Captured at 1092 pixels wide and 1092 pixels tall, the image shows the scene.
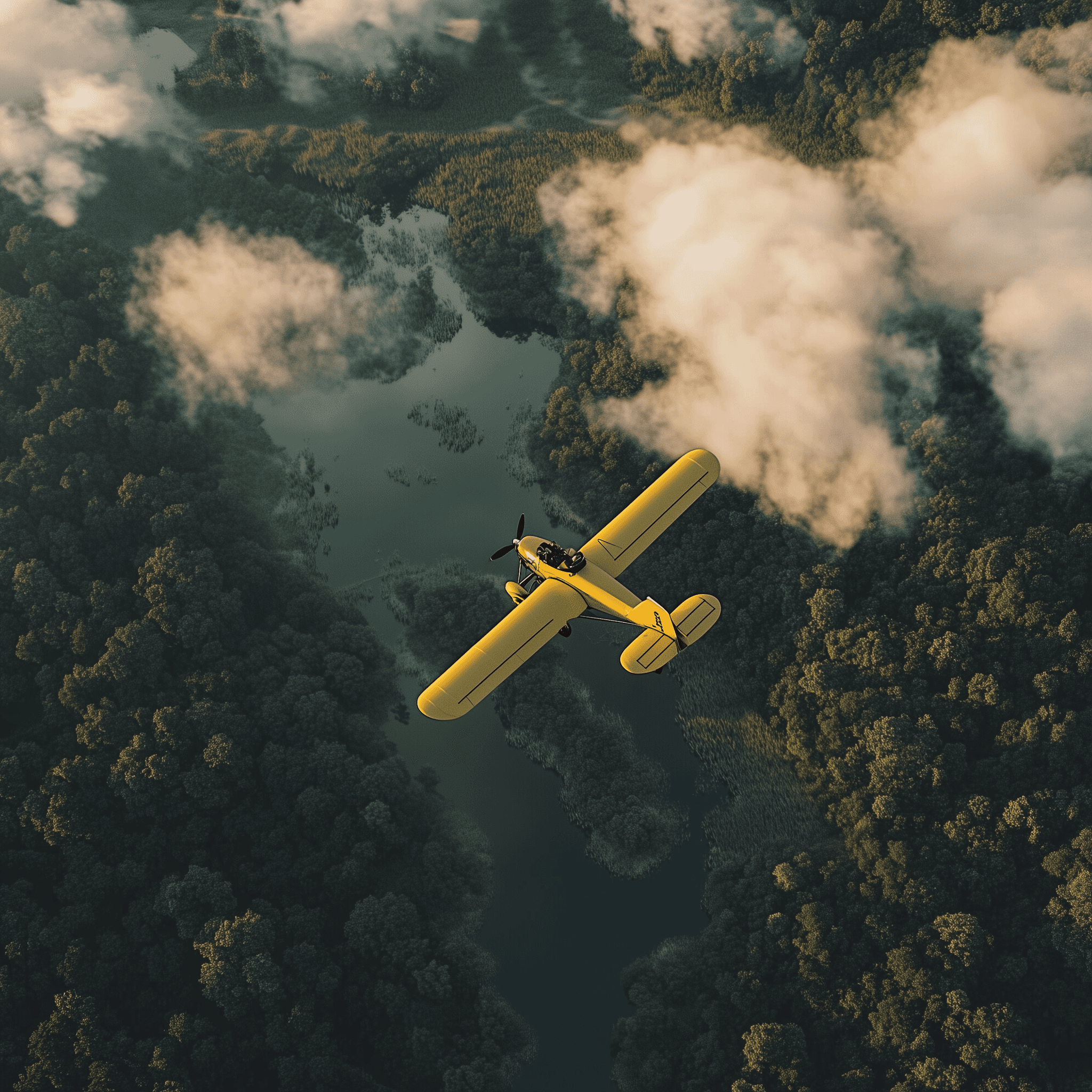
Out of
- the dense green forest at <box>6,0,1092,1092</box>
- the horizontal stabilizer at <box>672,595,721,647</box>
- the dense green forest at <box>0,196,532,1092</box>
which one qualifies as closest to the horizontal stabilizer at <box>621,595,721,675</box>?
the horizontal stabilizer at <box>672,595,721,647</box>

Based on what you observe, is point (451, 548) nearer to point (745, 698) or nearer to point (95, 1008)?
point (745, 698)

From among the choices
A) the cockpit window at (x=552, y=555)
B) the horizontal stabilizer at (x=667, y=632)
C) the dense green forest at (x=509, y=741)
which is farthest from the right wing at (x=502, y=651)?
the dense green forest at (x=509, y=741)

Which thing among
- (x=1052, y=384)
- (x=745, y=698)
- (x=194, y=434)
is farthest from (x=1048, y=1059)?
(x=194, y=434)

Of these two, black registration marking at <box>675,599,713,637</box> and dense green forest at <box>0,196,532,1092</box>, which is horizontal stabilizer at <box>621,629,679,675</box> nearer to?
black registration marking at <box>675,599,713,637</box>

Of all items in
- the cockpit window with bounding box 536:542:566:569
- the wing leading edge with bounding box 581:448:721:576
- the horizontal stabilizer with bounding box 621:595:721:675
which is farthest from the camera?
the wing leading edge with bounding box 581:448:721:576

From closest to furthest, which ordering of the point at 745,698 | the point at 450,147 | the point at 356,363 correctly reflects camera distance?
the point at 745,698
the point at 356,363
the point at 450,147
